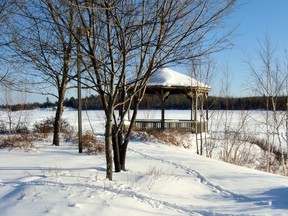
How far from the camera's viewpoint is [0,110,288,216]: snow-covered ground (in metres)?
3.94

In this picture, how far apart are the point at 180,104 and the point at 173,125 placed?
127 ft

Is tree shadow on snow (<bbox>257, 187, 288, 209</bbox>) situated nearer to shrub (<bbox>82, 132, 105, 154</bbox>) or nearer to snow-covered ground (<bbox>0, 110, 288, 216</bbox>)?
snow-covered ground (<bbox>0, 110, 288, 216</bbox>)

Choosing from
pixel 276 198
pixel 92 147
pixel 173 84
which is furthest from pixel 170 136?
pixel 276 198

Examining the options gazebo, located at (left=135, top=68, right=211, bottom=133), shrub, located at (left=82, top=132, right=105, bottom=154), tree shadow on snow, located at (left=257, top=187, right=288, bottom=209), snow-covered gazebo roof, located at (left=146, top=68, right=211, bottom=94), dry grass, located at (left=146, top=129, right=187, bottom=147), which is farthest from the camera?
gazebo, located at (left=135, top=68, right=211, bottom=133)

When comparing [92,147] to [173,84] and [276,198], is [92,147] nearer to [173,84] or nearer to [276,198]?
[276,198]

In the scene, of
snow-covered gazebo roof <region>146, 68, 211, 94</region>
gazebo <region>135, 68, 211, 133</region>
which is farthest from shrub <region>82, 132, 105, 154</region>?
gazebo <region>135, 68, 211, 133</region>

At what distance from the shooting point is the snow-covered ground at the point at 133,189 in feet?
12.9

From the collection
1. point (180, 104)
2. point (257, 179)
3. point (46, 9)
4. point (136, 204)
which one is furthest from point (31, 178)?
point (180, 104)

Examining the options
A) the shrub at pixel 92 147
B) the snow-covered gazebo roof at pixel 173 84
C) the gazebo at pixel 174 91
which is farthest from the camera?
the gazebo at pixel 174 91

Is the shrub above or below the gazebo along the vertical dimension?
below

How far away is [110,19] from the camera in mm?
5465

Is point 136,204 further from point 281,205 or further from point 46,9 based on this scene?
point 46,9

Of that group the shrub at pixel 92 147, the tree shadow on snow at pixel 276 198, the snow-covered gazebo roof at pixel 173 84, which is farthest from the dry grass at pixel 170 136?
the tree shadow on snow at pixel 276 198

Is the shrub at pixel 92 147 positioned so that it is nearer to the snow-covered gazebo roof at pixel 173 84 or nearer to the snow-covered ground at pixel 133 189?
the snow-covered ground at pixel 133 189
